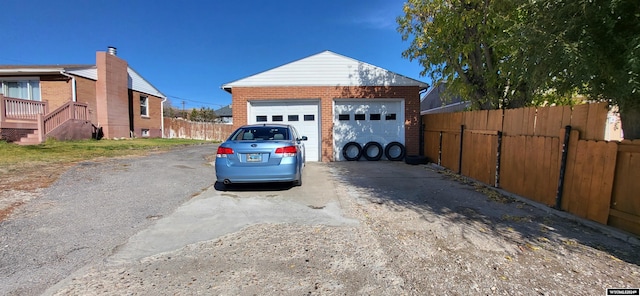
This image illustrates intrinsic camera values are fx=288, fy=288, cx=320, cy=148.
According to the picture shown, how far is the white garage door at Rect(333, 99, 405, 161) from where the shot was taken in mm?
11227

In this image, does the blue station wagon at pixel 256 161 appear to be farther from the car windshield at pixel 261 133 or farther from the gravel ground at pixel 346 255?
the gravel ground at pixel 346 255

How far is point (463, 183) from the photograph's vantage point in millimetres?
7016

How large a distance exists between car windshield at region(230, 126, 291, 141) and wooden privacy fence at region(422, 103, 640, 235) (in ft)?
15.4

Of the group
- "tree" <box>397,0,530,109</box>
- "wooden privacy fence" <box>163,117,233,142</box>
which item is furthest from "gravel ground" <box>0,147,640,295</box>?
"wooden privacy fence" <box>163,117,233,142</box>

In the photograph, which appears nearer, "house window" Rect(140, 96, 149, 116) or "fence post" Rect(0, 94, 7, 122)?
"fence post" Rect(0, 94, 7, 122)

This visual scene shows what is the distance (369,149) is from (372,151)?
142mm

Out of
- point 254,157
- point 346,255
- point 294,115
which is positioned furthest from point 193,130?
point 346,255

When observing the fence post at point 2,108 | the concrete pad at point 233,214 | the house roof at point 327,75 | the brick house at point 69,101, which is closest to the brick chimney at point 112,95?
the brick house at point 69,101

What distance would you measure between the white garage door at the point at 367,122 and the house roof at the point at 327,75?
0.77 metres

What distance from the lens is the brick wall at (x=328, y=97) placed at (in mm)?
10875

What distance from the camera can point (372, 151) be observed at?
11195 millimetres

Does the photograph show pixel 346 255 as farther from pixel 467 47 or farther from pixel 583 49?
pixel 467 47

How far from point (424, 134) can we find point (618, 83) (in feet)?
26.4

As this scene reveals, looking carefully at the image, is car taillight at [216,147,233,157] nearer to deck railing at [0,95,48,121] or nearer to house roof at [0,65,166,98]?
deck railing at [0,95,48,121]
